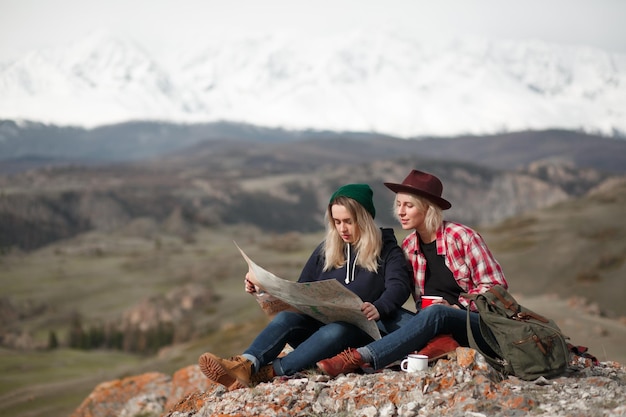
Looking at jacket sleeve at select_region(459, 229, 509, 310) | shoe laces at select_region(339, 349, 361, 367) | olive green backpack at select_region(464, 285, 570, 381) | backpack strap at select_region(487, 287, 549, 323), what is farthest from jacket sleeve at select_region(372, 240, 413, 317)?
backpack strap at select_region(487, 287, 549, 323)

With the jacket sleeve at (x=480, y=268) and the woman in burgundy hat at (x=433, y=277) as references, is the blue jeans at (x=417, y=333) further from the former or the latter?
the jacket sleeve at (x=480, y=268)

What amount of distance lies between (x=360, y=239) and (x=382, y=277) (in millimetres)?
466

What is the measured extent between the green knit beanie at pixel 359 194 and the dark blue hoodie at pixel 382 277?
1.43 ft

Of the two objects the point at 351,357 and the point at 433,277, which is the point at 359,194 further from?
the point at 351,357

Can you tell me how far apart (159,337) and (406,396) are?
6231cm

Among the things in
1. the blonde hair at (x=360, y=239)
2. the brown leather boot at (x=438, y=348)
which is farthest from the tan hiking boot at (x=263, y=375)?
the brown leather boot at (x=438, y=348)

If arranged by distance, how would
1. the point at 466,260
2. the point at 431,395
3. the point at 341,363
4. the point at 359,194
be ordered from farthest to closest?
the point at 359,194
the point at 466,260
the point at 341,363
the point at 431,395

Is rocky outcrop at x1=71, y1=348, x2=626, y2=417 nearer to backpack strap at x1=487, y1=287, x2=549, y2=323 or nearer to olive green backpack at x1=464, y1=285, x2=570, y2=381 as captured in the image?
olive green backpack at x1=464, y1=285, x2=570, y2=381

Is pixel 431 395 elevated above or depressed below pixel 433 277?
below

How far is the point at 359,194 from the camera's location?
884 cm

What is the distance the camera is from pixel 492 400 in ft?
25.1

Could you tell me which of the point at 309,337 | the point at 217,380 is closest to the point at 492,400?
the point at 309,337

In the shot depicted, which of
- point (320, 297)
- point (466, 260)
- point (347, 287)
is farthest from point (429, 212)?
point (320, 297)

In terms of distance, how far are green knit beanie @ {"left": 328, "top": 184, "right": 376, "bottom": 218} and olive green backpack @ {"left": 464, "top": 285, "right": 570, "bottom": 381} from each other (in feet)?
4.72
